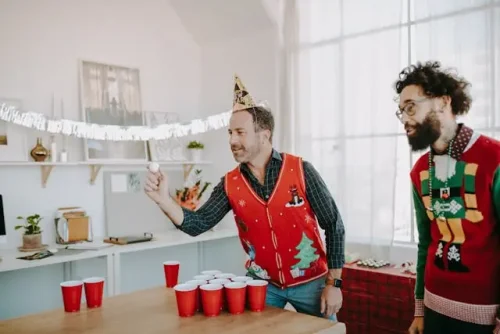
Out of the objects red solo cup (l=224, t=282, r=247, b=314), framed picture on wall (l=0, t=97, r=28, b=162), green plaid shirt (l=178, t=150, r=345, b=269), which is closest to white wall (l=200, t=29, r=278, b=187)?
framed picture on wall (l=0, t=97, r=28, b=162)

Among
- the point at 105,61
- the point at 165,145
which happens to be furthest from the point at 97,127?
the point at 165,145

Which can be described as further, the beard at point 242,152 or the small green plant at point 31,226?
the small green plant at point 31,226

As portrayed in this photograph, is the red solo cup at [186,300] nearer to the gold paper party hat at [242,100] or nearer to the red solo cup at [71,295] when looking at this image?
the red solo cup at [71,295]

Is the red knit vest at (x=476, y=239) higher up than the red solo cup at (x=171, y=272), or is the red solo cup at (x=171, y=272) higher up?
the red knit vest at (x=476, y=239)

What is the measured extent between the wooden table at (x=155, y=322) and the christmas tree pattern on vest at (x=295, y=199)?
49 cm

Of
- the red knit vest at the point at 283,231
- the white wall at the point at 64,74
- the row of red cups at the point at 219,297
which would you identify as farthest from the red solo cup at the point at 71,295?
the white wall at the point at 64,74

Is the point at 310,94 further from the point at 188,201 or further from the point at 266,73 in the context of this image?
the point at 188,201

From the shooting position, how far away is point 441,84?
174cm

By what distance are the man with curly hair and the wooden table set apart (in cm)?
41

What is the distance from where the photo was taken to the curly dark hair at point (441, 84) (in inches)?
68.7

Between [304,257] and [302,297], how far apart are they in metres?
0.16

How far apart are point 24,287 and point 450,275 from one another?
300 cm

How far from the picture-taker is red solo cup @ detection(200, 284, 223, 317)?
1606 millimetres

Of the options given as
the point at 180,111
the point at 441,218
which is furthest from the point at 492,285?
the point at 180,111
